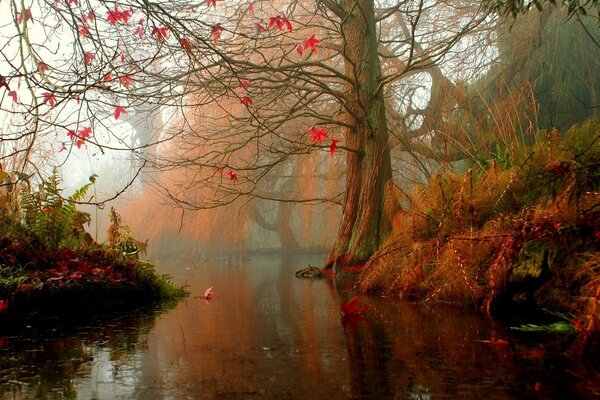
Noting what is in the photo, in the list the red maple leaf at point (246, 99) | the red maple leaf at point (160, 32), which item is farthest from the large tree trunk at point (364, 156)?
the red maple leaf at point (160, 32)

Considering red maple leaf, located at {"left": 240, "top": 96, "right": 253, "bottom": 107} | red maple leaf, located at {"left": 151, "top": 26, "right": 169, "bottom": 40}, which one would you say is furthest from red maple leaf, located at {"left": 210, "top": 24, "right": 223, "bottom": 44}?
red maple leaf, located at {"left": 240, "top": 96, "right": 253, "bottom": 107}

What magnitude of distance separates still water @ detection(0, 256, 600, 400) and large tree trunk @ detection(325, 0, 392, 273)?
3.52 meters

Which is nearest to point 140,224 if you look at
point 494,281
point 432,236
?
point 432,236

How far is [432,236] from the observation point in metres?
4.47

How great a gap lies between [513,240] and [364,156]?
414cm

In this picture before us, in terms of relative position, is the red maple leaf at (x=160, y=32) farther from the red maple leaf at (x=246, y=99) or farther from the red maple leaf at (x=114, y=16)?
the red maple leaf at (x=246, y=99)

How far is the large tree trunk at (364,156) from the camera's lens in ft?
22.6

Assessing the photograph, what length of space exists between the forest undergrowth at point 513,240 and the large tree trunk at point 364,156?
1888 mm

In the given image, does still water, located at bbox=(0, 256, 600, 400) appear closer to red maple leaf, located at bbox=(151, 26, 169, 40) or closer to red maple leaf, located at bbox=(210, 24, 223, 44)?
red maple leaf, located at bbox=(151, 26, 169, 40)

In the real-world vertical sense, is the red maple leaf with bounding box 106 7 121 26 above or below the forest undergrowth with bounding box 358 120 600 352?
above

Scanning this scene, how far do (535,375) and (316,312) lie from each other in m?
1.92

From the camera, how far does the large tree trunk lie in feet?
22.6

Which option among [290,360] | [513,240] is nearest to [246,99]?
[513,240]

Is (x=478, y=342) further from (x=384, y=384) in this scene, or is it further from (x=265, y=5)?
(x=265, y=5)
